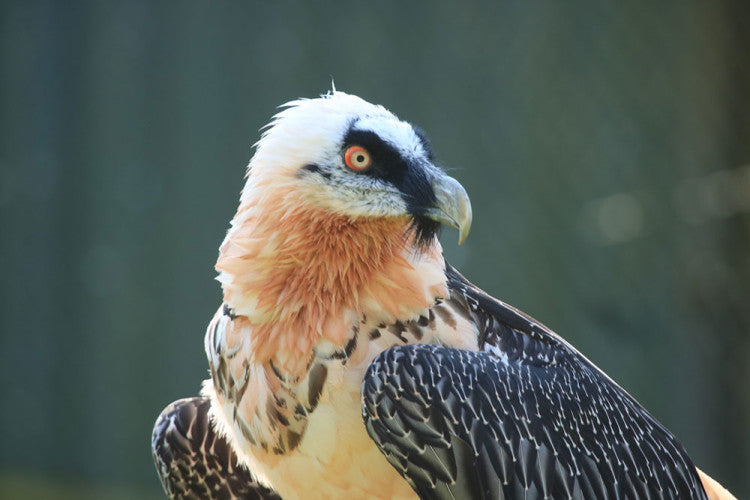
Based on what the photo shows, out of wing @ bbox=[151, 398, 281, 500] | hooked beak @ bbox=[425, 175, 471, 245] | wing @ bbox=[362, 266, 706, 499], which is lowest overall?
wing @ bbox=[151, 398, 281, 500]

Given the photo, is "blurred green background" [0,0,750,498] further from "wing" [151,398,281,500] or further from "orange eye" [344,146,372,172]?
"orange eye" [344,146,372,172]

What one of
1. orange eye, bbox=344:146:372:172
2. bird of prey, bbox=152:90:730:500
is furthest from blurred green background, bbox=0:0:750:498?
orange eye, bbox=344:146:372:172

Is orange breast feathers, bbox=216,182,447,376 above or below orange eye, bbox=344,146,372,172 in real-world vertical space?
below

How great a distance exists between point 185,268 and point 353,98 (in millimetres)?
4114

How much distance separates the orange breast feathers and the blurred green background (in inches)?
146

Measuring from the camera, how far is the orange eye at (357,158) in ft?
10.5

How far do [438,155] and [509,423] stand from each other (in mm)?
4020

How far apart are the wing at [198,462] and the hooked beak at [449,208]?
1.48 meters

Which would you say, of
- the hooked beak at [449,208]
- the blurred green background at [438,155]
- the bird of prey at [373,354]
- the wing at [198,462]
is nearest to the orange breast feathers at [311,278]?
the bird of prey at [373,354]

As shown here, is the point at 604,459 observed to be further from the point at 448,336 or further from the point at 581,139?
the point at 581,139

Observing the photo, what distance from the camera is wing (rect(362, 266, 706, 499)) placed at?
2992mm

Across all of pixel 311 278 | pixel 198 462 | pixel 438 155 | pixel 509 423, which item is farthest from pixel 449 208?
pixel 438 155

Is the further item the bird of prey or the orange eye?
the orange eye

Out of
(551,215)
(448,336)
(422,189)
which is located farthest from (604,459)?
(551,215)
